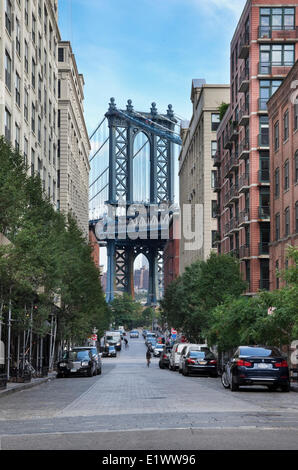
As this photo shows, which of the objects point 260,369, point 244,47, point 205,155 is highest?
point 244,47

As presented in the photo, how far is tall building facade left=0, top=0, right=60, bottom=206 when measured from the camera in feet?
137

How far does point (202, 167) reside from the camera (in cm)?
9806

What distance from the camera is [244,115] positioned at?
208 ft

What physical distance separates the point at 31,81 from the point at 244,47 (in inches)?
793

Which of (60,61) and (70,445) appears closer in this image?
(70,445)

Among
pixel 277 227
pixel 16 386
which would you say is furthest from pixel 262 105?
pixel 16 386

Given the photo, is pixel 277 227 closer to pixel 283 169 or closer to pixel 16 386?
pixel 283 169

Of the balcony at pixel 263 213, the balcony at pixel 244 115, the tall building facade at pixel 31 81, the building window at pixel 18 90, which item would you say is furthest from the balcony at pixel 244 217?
the building window at pixel 18 90

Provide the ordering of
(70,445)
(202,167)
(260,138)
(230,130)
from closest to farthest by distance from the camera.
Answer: (70,445), (260,138), (230,130), (202,167)

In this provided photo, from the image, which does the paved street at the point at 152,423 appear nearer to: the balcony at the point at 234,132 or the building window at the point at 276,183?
the building window at the point at 276,183

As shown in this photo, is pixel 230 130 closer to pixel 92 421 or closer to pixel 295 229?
pixel 295 229

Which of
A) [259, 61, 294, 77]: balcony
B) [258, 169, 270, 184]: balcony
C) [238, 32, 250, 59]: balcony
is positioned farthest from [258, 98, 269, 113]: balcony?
[258, 169, 270, 184]: balcony

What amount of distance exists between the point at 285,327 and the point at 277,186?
21.9m
